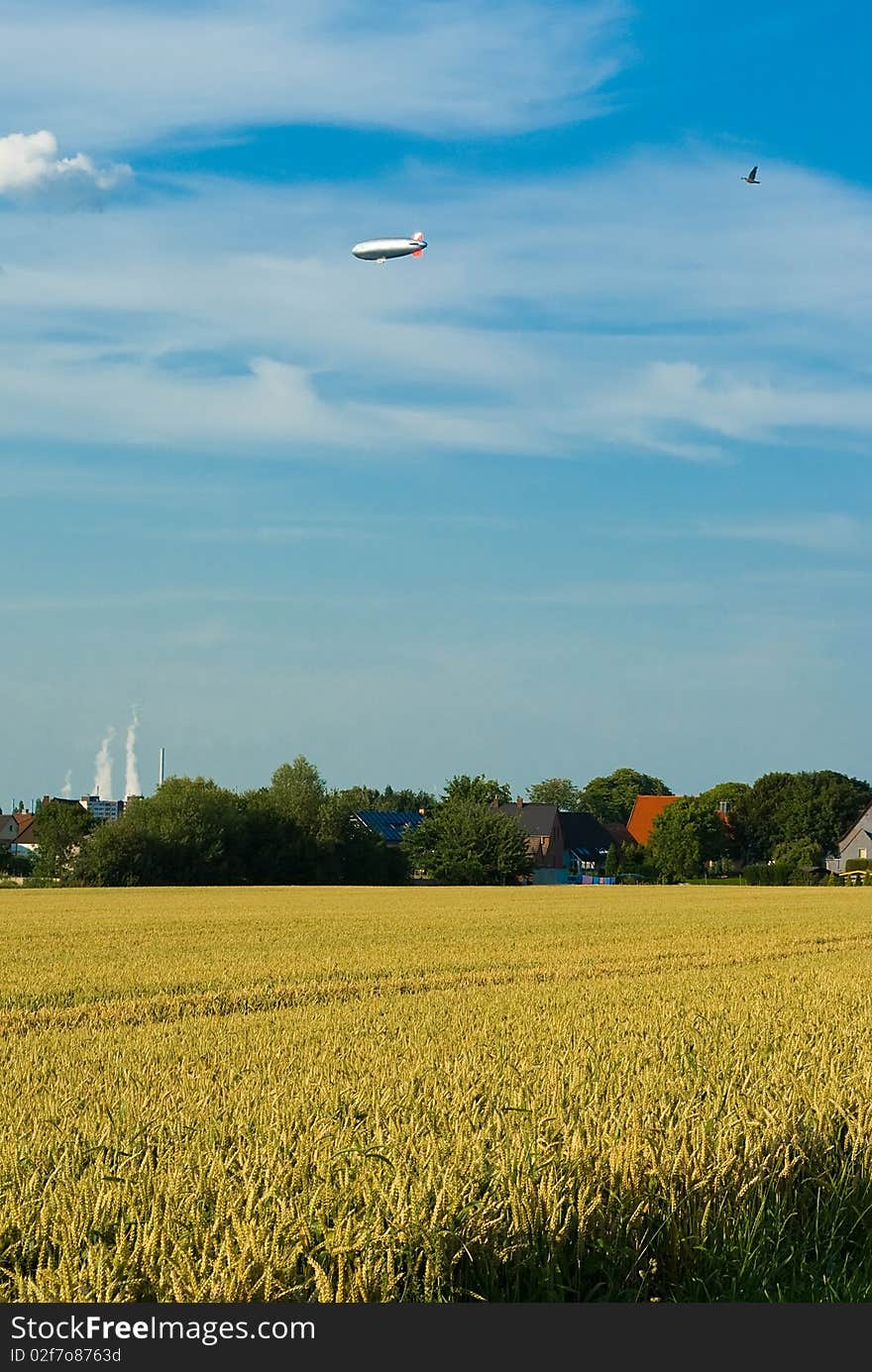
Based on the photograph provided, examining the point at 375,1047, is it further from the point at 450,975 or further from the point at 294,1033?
the point at 450,975

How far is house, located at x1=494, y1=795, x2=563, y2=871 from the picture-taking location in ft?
482

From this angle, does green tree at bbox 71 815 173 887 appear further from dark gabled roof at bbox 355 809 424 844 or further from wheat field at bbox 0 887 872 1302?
wheat field at bbox 0 887 872 1302

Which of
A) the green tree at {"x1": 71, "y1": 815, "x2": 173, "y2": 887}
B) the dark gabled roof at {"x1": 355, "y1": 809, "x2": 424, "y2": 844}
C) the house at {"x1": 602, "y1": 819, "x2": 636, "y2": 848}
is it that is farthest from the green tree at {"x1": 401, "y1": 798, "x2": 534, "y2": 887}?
the house at {"x1": 602, "y1": 819, "x2": 636, "y2": 848}

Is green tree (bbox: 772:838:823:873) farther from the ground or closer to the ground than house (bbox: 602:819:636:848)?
closer to the ground

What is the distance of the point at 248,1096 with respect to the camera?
838cm

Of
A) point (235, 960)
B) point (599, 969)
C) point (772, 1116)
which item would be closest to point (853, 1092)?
point (772, 1116)

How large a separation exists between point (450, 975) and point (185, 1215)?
16974 millimetres

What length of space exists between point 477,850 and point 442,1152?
97450mm

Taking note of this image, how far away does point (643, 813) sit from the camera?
17000 centimetres

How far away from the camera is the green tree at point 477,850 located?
337 feet

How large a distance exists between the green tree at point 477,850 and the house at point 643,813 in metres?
63.0

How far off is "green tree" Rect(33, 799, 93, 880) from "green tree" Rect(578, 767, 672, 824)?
100709 millimetres

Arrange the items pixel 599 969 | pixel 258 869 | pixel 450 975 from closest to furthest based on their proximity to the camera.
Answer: pixel 450 975
pixel 599 969
pixel 258 869

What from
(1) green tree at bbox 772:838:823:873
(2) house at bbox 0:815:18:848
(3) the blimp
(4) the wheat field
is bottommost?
(1) green tree at bbox 772:838:823:873
